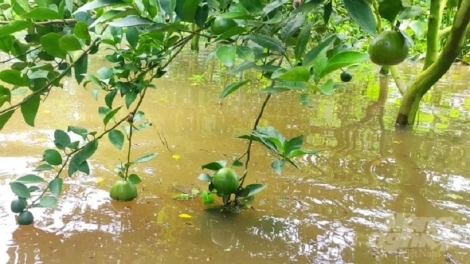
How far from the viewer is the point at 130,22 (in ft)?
3.14

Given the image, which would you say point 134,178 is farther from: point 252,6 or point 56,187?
point 252,6

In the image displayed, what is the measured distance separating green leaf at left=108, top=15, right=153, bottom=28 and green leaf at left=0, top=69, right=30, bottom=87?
0.37 meters

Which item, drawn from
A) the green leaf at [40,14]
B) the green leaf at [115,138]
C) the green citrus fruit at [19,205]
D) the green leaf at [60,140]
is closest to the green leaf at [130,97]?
the green leaf at [115,138]

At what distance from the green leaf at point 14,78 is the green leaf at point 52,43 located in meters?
0.09

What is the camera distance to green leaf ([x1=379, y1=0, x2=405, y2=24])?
104 centimetres

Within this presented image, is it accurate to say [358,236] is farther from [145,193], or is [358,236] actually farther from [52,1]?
[52,1]

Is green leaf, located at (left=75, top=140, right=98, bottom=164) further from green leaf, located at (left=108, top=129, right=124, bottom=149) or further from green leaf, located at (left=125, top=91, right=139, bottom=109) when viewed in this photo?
green leaf, located at (left=125, top=91, right=139, bottom=109)

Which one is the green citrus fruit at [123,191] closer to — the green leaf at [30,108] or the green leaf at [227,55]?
the green leaf at [30,108]

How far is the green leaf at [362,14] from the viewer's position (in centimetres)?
89

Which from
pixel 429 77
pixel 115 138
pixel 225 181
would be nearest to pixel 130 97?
pixel 115 138

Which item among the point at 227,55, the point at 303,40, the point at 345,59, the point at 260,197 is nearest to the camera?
the point at 345,59

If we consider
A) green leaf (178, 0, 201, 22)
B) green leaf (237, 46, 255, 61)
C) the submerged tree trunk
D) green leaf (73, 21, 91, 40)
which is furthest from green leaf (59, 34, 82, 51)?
the submerged tree trunk

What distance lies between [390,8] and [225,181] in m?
0.96

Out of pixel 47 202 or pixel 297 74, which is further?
pixel 47 202
